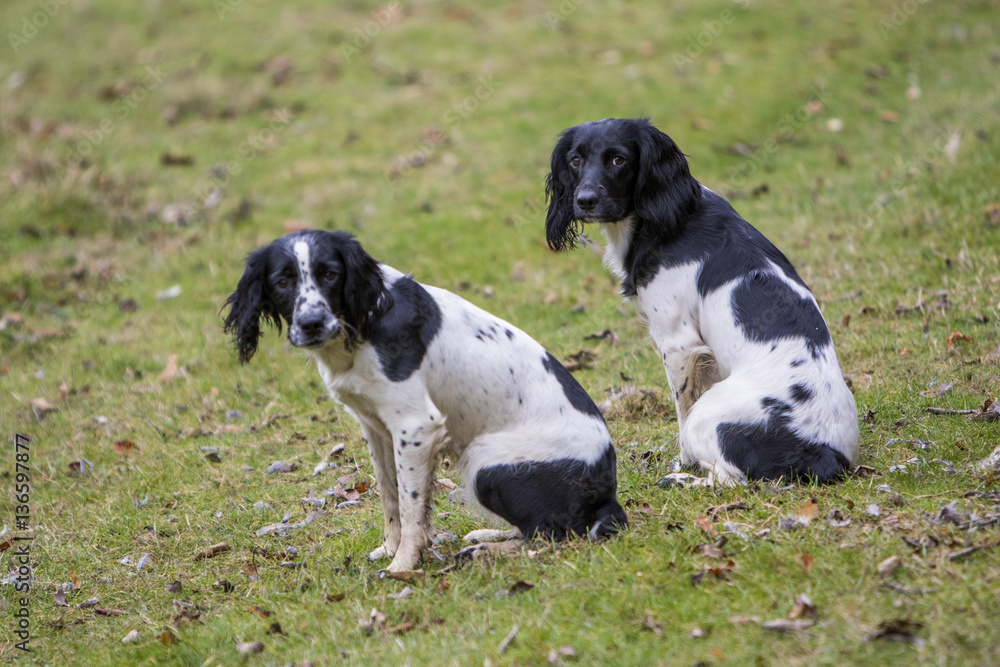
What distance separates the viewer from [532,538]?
14.3ft

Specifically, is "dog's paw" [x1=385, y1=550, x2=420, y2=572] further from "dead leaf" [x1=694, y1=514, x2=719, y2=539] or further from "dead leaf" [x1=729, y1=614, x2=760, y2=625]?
"dead leaf" [x1=729, y1=614, x2=760, y2=625]

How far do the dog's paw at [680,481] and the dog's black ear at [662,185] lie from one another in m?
1.39

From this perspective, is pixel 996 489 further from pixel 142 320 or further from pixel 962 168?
pixel 142 320

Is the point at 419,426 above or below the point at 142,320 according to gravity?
above

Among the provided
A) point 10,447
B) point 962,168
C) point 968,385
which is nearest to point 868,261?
point 962,168

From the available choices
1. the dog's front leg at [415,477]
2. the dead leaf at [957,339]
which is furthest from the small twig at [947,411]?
the dog's front leg at [415,477]

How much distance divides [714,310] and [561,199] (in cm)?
129

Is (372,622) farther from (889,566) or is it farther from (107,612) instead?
(889,566)

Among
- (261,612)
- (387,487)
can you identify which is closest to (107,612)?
(261,612)

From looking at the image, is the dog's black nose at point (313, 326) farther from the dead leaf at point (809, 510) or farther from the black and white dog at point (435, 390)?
the dead leaf at point (809, 510)

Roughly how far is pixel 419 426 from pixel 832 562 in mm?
1899

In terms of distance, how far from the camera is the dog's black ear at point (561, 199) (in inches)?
220

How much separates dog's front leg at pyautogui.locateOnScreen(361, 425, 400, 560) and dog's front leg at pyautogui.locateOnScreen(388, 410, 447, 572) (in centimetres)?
14

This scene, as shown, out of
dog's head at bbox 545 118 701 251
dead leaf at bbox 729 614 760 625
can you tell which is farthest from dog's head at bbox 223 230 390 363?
dead leaf at bbox 729 614 760 625
